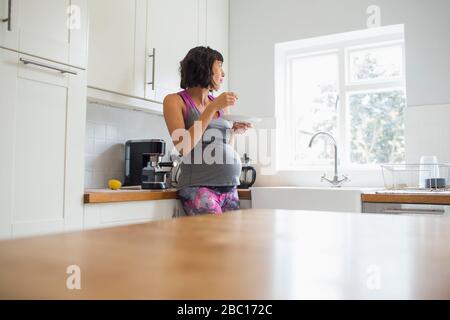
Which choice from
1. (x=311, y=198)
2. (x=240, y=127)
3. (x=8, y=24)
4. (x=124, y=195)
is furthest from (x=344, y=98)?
(x=8, y=24)

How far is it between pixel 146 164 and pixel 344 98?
1.53 m

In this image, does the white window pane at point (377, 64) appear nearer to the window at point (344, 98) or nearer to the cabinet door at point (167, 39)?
the window at point (344, 98)

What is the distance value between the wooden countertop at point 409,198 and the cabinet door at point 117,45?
137 centimetres

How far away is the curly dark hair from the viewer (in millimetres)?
1940

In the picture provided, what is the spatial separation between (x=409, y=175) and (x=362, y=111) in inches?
24.2

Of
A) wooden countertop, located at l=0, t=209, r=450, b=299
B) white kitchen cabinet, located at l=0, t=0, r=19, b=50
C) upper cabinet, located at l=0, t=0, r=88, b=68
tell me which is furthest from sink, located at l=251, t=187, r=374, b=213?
wooden countertop, located at l=0, t=209, r=450, b=299

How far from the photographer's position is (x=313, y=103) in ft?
10.3

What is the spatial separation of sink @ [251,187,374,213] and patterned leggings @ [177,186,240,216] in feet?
1.41

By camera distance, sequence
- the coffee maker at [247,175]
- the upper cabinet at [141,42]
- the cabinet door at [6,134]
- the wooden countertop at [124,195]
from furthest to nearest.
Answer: the coffee maker at [247,175]
the upper cabinet at [141,42]
the wooden countertop at [124,195]
the cabinet door at [6,134]

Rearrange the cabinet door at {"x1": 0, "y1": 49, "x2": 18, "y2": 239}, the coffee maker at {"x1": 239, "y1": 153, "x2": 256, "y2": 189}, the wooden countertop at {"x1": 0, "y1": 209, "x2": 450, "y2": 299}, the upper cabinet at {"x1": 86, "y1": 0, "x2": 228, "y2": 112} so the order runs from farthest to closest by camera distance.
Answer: the coffee maker at {"x1": 239, "y1": 153, "x2": 256, "y2": 189}
the upper cabinet at {"x1": 86, "y1": 0, "x2": 228, "y2": 112}
the cabinet door at {"x1": 0, "y1": 49, "x2": 18, "y2": 239}
the wooden countertop at {"x1": 0, "y1": 209, "x2": 450, "y2": 299}

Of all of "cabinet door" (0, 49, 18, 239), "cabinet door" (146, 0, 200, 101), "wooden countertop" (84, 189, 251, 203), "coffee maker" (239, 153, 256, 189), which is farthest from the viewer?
"coffee maker" (239, 153, 256, 189)

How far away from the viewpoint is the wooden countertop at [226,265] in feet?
0.69

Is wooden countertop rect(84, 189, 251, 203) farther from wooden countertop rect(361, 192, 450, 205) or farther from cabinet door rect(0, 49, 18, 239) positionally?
wooden countertop rect(361, 192, 450, 205)

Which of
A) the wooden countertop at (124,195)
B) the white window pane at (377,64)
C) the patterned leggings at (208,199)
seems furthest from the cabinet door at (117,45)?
the white window pane at (377,64)
